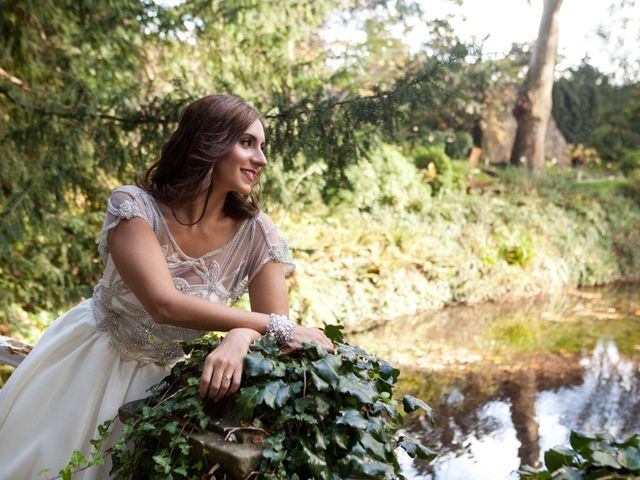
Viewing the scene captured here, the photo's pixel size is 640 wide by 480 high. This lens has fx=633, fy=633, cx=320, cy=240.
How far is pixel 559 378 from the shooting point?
18.1 ft

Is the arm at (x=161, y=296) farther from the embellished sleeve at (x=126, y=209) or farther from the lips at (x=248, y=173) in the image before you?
the lips at (x=248, y=173)

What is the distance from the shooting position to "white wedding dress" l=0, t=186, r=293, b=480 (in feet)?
6.61

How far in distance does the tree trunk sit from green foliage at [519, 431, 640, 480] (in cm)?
1364

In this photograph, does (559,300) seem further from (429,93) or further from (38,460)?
(38,460)

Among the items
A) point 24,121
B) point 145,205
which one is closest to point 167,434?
point 145,205

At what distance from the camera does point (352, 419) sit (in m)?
1.44

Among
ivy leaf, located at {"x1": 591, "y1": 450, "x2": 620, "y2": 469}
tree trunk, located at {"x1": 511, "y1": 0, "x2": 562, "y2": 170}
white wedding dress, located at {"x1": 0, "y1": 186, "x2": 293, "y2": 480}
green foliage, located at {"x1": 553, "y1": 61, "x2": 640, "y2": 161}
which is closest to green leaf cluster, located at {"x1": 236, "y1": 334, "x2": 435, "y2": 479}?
ivy leaf, located at {"x1": 591, "y1": 450, "x2": 620, "y2": 469}

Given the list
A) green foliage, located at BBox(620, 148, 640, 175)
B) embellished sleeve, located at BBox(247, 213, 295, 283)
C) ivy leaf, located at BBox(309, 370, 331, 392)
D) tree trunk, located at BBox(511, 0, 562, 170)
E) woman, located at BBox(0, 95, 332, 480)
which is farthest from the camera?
green foliage, located at BBox(620, 148, 640, 175)

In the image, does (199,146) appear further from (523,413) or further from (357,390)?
(523,413)

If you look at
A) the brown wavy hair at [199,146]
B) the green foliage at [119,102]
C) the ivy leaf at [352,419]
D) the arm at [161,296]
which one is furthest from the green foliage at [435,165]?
the ivy leaf at [352,419]

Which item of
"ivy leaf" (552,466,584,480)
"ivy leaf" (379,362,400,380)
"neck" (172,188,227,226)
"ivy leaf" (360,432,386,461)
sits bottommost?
"ivy leaf" (360,432,386,461)

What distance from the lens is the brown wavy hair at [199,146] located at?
7.39 ft

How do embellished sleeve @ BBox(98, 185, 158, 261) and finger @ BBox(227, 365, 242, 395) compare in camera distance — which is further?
embellished sleeve @ BBox(98, 185, 158, 261)

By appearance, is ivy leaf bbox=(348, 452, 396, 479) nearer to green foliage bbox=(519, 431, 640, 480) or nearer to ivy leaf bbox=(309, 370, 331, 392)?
ivy leaf bbox=(309, 370, 331, 392)
